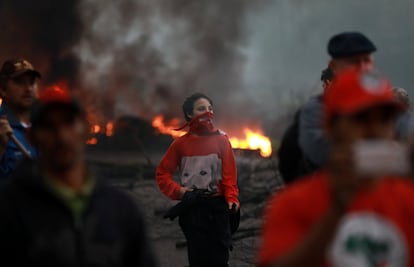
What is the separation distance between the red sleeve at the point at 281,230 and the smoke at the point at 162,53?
664 inches

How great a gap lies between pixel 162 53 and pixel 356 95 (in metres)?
18.8

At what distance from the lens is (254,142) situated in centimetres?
1689

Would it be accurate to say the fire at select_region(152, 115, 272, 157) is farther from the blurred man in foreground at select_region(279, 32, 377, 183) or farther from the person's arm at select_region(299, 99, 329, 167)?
the person's arm at select_region(299, 99, 329, 167)

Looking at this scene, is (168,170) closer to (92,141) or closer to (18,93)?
(18,93)

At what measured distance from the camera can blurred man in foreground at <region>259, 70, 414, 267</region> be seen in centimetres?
199

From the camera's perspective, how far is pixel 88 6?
20.1 meters

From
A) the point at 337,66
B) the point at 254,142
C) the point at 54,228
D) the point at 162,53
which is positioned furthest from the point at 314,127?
the point at 162,53

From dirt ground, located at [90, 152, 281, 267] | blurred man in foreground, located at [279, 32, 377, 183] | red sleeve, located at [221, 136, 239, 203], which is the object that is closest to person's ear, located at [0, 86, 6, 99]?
blurred man in foreground, located at [279, 32, 377, 183]

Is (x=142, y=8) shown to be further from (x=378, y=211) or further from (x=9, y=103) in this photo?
(x=378, y=211)

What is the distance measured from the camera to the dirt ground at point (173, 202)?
9.55 m

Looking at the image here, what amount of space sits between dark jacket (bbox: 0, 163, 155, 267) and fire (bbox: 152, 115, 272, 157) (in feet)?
40.8

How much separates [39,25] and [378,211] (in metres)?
18.5

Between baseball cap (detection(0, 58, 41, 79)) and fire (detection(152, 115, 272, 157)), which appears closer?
baseball cap (detection(0, 58, 41, 79))

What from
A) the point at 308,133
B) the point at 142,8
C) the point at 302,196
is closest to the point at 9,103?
the point at 308,133
